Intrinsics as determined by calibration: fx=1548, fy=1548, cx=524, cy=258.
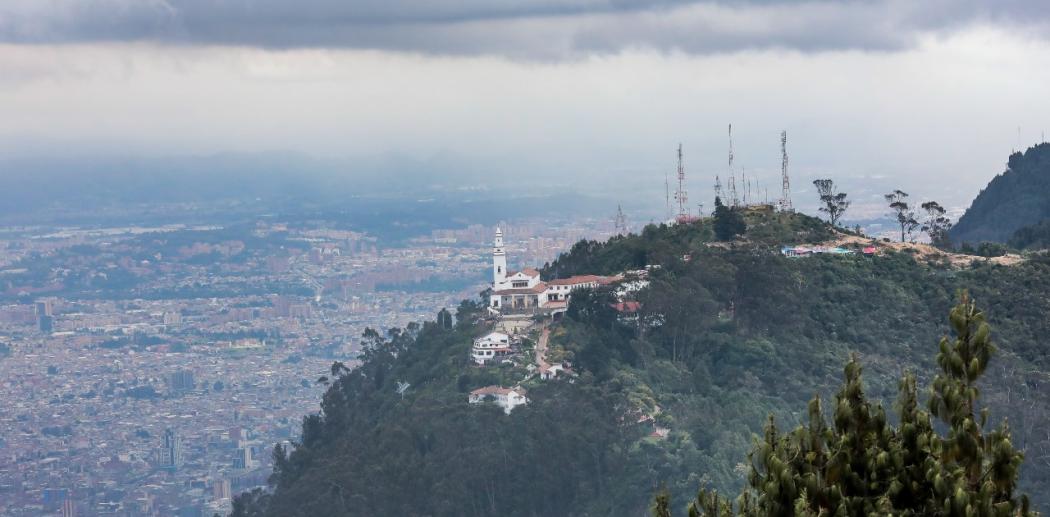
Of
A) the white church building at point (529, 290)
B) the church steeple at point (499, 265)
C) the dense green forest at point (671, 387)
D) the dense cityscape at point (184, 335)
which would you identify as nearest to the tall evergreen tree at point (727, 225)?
the dense green forest at point (671, 387)

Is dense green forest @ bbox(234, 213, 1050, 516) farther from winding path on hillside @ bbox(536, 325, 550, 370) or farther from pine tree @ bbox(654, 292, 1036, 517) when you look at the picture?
pine tree @ bbox(654, 292, 1036, 517)

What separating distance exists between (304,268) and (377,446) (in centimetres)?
7947

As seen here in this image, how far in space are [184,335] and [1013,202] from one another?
54839 mm

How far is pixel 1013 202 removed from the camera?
8012 centimetres

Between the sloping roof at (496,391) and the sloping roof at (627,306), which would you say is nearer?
the sloping roof at (496,391)

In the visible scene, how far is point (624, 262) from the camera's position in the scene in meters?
59.8

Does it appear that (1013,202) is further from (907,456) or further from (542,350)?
(907,456)

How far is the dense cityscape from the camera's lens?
238 ft

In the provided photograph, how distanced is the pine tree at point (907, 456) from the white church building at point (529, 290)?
42.9 metres

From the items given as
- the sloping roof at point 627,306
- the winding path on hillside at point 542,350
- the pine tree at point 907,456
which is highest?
the sloping roof at point 627,306

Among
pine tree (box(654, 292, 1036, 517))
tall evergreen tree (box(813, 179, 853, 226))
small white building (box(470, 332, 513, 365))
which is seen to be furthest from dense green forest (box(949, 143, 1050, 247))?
pine tree (box(654, 292, 1036, 517))

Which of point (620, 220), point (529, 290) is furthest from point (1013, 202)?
point (529, 290)

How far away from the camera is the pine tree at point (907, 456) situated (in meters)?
12.0

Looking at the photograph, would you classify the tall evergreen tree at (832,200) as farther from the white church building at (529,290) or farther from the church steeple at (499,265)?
the church steeple at (499,265)
